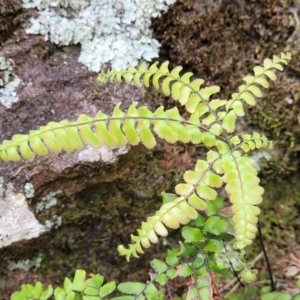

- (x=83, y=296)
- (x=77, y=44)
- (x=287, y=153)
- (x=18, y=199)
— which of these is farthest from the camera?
(x=287, y=153)

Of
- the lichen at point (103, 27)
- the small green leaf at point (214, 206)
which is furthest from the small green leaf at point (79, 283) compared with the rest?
the lichen at point (103, 27)

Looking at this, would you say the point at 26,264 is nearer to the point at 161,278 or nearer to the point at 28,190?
the point at 28,190

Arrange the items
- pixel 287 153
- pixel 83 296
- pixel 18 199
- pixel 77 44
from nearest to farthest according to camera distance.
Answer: pixel 83 296 → pixel 18 199 → pixel 77 44 → pixel 287 153

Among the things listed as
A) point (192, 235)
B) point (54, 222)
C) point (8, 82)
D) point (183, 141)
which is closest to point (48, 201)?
point (54, 222)

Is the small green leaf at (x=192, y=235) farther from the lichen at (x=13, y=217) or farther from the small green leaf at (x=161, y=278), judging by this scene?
the lichen at (x=13, y=217)

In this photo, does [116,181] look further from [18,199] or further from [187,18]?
[187,18]

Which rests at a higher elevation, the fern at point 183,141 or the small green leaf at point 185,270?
the fern at point 183,141

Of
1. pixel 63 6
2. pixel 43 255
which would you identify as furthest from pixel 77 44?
pixel 43 255
